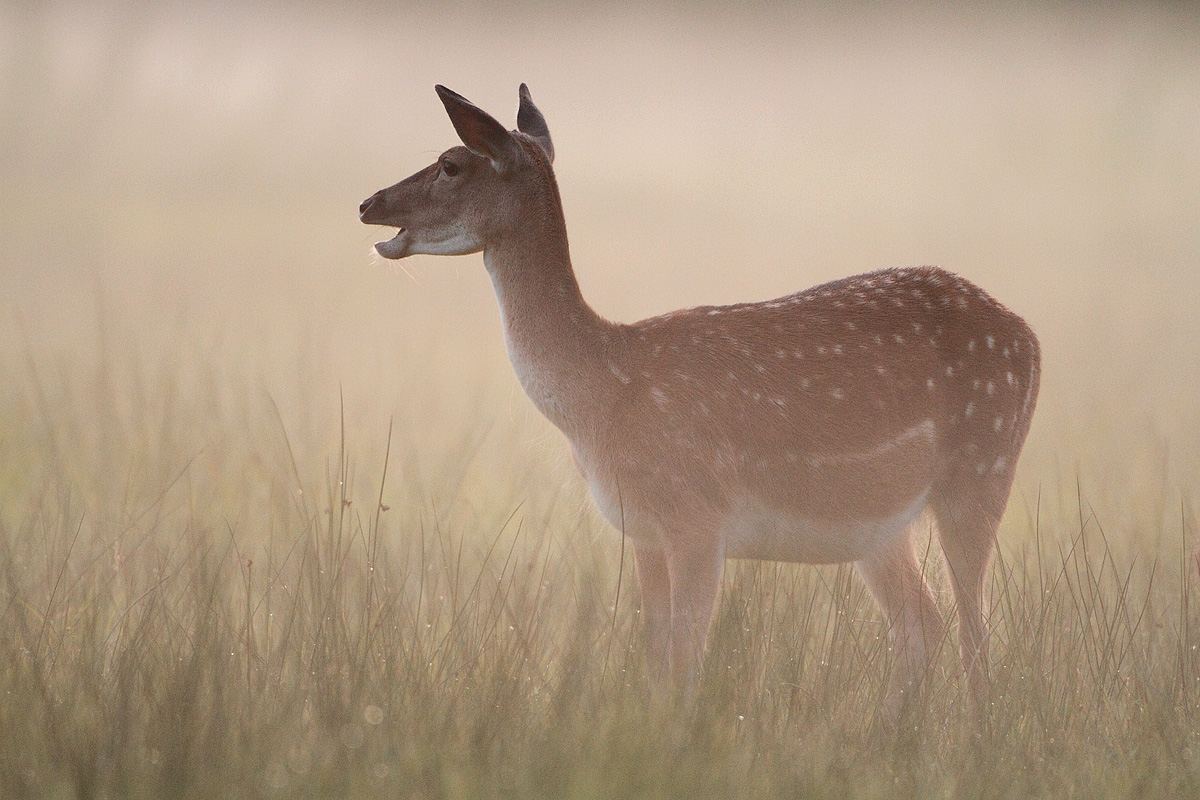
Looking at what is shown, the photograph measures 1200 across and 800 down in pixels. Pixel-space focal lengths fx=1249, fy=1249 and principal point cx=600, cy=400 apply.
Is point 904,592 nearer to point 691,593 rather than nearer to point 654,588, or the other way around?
point 654,588

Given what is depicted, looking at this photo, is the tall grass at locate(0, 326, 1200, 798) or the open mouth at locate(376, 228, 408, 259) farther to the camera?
the open mouth at locate(376, 228, 408, 259)

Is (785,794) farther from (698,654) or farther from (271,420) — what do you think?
(271,420)

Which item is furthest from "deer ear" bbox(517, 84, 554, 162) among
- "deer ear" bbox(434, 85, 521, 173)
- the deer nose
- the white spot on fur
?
the white spot on fur

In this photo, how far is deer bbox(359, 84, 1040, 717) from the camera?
177 inches

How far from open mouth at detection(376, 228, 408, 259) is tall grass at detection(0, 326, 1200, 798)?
2.47ft

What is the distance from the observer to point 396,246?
A: 4.54 metres

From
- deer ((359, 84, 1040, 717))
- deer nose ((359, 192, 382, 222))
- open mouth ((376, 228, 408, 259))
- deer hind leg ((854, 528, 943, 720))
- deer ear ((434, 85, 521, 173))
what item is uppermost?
deer ear ((434, 85, 521, 173))

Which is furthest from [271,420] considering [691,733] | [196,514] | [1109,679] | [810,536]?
[1109,679]

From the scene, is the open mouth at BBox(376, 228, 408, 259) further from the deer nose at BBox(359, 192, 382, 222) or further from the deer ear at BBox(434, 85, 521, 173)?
the deer ear at BBox(434, 85, 521, 173)

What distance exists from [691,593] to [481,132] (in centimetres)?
179

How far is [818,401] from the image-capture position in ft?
15.9

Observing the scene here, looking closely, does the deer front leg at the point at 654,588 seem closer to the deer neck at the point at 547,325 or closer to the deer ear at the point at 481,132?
the deer neck at the point at 547,325

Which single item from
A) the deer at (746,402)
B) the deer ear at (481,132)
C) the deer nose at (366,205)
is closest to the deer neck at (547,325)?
the deer at (746,402)

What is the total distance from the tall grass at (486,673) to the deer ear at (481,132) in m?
1.22
